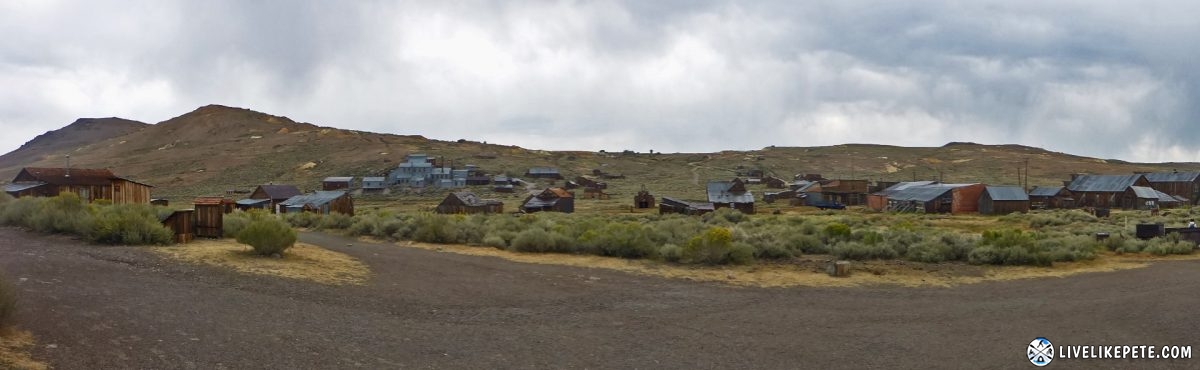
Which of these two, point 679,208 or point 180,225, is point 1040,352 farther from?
point 679,208

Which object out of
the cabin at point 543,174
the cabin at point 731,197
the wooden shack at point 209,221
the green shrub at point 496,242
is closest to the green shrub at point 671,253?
the green shrub at point 496,242

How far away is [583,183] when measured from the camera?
9175cm

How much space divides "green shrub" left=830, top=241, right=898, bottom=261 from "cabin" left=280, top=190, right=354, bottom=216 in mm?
34773

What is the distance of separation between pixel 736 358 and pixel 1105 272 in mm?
15744

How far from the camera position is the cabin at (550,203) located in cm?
5606

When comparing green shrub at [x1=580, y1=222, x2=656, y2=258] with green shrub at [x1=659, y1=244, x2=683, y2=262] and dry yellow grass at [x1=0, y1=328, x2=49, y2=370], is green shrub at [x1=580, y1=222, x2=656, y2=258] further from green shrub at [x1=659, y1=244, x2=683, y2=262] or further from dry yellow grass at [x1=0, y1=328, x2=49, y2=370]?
dry yellow grass at [x1=0, y1=328, x2=49, y2=370]

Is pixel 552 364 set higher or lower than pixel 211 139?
lower

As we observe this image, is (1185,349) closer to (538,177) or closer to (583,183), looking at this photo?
(583,183)

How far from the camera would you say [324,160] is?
351 feet

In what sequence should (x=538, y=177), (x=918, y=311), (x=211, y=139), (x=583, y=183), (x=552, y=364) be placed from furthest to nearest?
1. (x=211, y=139)
2. (x=538, y=177)
3. (x=583, y=183)
4. (x=918, y=311)
5. (x=552, y=364)

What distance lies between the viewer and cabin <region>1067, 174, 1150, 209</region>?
58216mm

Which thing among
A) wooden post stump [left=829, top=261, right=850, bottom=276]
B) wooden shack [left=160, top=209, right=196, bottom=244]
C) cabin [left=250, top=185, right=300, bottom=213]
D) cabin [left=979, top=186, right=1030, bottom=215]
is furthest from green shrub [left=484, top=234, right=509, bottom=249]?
cabin [left=979, top=186, right=1030, bottom=215]

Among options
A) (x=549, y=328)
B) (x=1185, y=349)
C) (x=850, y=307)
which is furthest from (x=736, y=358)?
(x=1185, y=349)

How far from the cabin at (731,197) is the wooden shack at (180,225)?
42760mm
